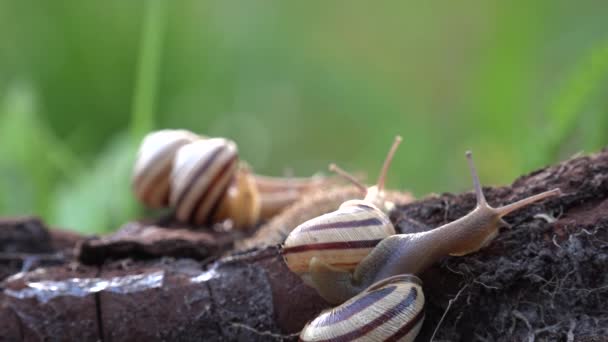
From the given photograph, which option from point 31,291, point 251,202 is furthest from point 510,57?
point 31,291

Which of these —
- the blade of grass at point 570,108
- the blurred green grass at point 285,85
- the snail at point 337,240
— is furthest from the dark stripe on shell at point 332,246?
the blurred green grass at point 285,85

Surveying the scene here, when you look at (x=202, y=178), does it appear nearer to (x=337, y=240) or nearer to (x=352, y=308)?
(x=337, y=240)


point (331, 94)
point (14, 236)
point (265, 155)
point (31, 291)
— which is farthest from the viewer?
point (331, 94)

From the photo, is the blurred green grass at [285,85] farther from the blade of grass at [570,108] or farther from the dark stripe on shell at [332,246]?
the dark stripe on shell at [332,246]

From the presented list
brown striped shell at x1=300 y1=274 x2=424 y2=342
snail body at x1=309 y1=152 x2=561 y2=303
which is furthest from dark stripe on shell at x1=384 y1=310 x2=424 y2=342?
snail body at x1=309 y1=152 x2=561 y2=303

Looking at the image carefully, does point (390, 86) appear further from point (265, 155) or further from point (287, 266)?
point (287, 266)

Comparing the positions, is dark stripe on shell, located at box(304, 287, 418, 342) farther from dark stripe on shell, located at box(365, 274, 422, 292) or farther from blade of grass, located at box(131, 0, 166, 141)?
blade of grass, located at box(131, 0, 166, 141)

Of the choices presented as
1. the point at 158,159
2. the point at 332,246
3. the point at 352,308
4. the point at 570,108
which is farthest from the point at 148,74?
the point at 352,308
